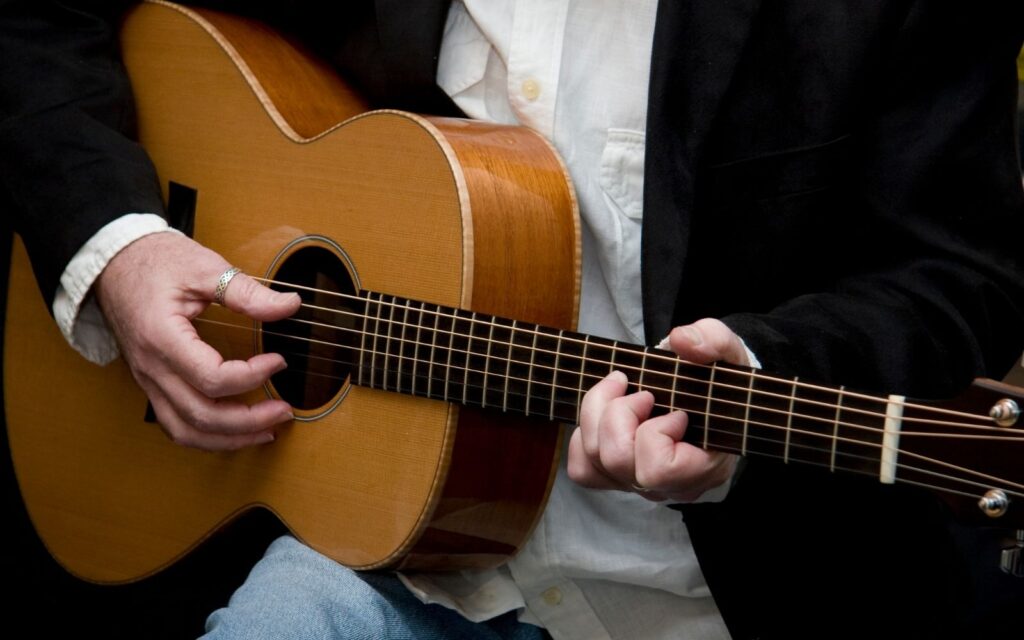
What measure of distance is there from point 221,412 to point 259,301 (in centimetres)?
13

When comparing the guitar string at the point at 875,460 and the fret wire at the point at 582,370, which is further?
the fret wire at the point at 582,370

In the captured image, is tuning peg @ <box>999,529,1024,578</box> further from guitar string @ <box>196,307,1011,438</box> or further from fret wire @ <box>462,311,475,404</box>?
fret wire @ <box>462,311,475,404</box>

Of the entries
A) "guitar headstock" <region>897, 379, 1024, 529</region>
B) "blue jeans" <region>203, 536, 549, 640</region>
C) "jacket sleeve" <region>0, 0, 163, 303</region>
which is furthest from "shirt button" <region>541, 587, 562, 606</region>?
"jacket sleeve" <region>0, 0, 163, 303</region>

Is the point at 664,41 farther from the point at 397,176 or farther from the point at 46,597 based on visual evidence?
the point at 46,597

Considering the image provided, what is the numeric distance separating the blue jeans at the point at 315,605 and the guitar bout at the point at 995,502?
23.0 inches

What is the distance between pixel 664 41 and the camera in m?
1.02

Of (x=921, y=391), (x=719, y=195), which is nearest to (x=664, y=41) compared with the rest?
(x=719, y=195)

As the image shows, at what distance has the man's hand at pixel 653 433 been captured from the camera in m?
0.84

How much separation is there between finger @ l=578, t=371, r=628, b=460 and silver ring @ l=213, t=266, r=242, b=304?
0.40 metres

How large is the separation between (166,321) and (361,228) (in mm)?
219

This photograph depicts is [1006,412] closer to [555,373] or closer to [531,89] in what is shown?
A: [555,373]

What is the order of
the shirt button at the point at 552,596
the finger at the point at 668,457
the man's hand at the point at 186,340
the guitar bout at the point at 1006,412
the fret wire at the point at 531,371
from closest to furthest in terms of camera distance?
the guitar bout at the point at 1006,412, the finger at the point at 668,457, the fret wire at the point at 531,371, the man's hand at the point at 186,340, the shirt button at the point at 552,596

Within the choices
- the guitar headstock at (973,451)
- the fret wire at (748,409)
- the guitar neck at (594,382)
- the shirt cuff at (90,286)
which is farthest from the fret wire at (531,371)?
the shirt cuff at (90,286)

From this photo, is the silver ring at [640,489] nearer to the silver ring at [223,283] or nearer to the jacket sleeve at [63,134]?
the silver ring at [223,283]
